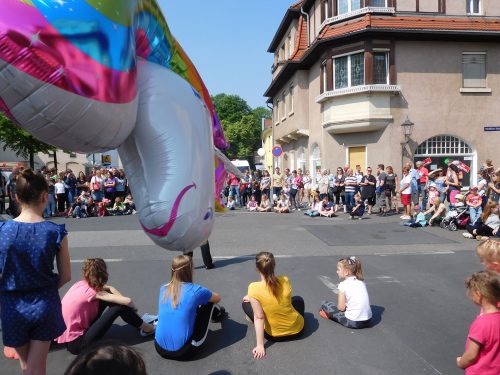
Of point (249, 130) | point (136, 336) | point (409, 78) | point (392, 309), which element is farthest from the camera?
point (249, 130)

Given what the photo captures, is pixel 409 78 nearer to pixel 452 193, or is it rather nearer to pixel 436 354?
pixel 452 193

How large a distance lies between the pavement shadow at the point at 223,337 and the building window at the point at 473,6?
1931 centimetres

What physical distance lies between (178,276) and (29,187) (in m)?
1.61

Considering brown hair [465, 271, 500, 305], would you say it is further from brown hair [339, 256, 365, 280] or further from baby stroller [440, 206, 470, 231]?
baby stroller [440, 206, 470, 231]

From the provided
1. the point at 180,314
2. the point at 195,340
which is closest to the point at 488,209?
the point at 195,340

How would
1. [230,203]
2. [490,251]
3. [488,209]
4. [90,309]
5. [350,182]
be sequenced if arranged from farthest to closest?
[230,203], [350,182], [488,209], [90,309], [490,251]

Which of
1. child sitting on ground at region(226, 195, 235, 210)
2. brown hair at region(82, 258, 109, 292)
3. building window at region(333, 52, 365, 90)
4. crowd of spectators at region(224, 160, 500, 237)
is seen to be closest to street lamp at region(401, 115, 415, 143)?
crowd of spectators at region(224, 160, 500, 237)

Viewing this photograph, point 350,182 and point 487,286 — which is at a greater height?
point 350,182

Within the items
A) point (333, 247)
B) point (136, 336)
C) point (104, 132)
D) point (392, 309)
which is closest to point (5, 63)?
point (104, 132)

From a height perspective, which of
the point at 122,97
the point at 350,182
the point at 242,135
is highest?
the point at 242,135

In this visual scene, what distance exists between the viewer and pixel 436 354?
Result: 12.4ft

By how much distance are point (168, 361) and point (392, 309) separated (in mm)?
2710

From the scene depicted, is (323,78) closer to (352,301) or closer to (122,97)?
(352,301)

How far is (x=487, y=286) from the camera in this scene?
268cm
